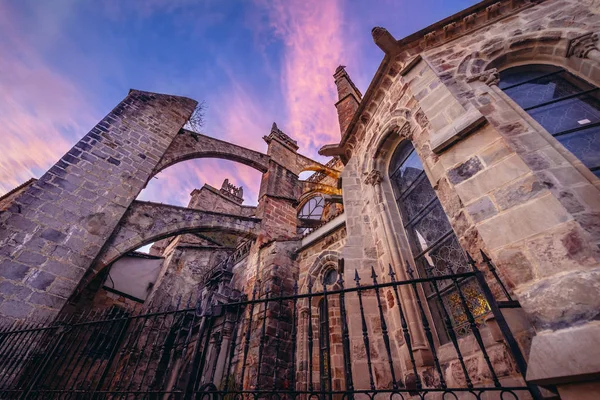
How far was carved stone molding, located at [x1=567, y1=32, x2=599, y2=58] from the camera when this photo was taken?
3.07 m

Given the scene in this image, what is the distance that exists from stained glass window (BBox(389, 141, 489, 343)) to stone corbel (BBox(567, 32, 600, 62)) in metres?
2.22

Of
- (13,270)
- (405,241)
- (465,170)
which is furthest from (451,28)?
(13,270)

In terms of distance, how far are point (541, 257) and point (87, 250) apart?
833cm

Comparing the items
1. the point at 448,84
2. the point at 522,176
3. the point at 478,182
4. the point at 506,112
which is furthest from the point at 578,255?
the point at 448,84

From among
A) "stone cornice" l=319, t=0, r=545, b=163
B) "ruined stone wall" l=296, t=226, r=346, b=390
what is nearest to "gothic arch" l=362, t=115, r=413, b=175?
"stone cornice" l=319, t=0, r=545, b=163

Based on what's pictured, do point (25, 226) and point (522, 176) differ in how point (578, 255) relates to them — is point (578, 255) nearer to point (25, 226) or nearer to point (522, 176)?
point (522, 176)

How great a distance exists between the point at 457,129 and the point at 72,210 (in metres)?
8.58

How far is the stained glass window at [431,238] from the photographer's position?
2941 mm

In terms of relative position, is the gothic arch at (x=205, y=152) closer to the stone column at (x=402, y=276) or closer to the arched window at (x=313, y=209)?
the arched window at (x=313, y=209)

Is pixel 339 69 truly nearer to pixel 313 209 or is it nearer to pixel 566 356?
pixel 313 209

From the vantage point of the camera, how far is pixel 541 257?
5.83ft

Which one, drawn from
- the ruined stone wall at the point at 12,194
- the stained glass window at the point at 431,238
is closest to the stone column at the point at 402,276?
the stained glass window at the point at 431,238

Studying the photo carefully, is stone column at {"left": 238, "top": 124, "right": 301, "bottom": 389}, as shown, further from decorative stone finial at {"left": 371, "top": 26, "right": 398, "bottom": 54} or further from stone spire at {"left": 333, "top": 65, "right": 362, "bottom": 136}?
decorative stone finial at {"left": 371, "top": 26, "right": 398, "bottom": 54}

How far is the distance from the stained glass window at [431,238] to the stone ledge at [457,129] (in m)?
1.11
